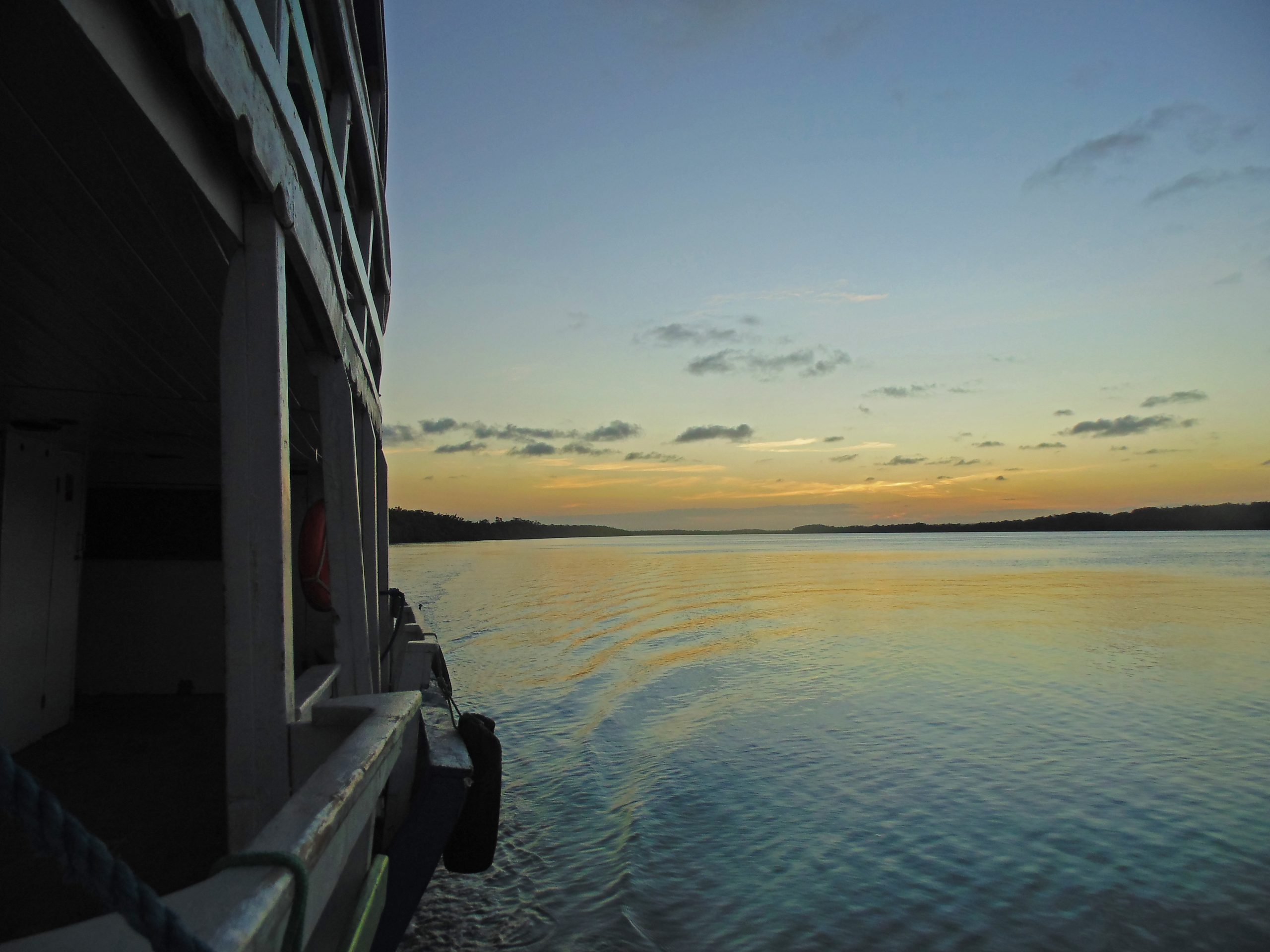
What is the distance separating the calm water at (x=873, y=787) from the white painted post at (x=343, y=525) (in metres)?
2.46

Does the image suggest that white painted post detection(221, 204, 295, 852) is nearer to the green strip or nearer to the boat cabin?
the boat cabin

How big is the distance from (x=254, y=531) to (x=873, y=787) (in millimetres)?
8047

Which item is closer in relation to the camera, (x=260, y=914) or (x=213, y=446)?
(x=260, y=914)

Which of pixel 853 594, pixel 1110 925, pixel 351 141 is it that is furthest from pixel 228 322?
pixel 853 594

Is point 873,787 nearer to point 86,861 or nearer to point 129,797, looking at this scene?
point 129,797

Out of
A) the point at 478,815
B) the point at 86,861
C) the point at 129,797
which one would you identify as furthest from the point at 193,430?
the point at 86,861

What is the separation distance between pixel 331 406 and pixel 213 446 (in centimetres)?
381

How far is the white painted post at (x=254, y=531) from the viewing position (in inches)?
98.7

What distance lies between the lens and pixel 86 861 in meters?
0.95

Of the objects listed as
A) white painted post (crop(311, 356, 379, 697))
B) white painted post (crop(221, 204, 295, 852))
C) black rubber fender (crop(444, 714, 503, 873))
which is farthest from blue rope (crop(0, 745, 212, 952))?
black rubber fender (crop(444, 714, 503, 873))

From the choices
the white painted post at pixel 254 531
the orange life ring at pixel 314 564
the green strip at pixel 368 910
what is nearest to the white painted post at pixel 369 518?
the orange life ring at pixel 314 564

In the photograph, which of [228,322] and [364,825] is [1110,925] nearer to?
[364,825]

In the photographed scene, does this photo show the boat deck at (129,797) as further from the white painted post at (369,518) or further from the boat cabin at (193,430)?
the white painted post at (369,518)

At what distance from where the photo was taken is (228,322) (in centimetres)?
253
